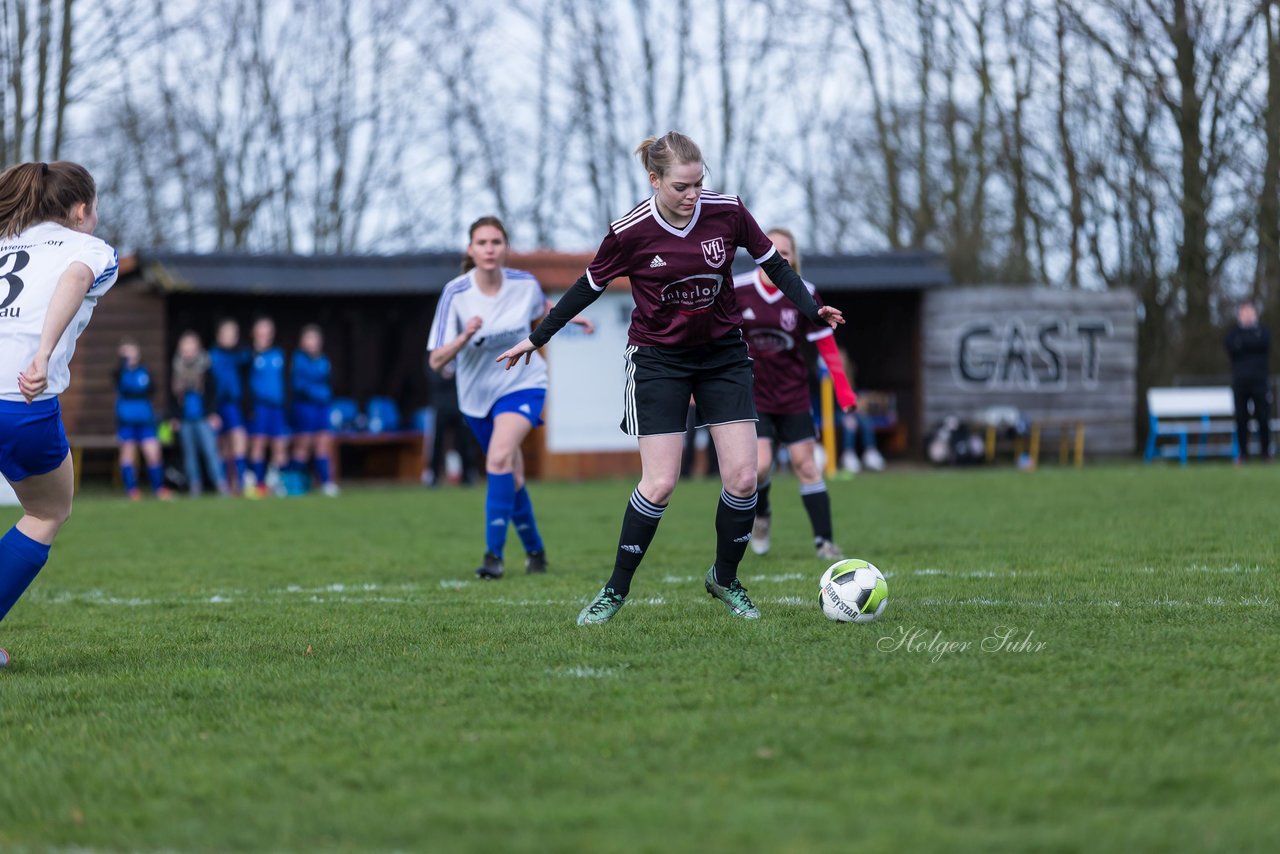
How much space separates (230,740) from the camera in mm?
4008

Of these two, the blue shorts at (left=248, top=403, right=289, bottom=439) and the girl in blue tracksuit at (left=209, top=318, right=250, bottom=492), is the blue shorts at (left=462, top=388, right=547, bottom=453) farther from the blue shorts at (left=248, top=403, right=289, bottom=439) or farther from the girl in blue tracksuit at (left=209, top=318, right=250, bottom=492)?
the blue shorts at (left=248, top=403, right=289, bottom=439)

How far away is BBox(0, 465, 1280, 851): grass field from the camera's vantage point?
312 cm

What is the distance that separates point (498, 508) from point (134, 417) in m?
11.0

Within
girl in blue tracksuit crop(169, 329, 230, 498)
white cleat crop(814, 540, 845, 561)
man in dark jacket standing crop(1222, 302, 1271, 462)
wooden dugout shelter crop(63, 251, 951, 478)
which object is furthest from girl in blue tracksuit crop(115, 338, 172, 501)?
man in dark jacket standing crop(1222, 302, 1271, 462)

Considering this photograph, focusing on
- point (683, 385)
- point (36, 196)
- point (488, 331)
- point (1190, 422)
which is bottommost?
point (1190, 422)

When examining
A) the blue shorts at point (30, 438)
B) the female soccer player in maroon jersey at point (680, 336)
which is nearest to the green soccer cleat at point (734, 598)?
the female soccer player in maroon jersey at point (680, 336)

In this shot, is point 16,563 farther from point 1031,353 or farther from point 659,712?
point 1031,353

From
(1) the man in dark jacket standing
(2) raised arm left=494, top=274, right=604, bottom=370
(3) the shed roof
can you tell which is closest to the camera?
(2) raised arm left=494, top=274, right=604, bottom=370

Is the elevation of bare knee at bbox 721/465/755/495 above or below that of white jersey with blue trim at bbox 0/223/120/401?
below

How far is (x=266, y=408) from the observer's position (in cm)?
1852

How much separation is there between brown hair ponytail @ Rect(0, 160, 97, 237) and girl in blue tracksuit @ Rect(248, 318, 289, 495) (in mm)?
12993

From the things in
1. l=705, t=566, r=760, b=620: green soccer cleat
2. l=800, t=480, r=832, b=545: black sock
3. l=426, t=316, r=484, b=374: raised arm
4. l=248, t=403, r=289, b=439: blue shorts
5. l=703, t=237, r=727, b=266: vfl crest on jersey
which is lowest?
l=705, t=566, r=760, b=620: green soccer cleat

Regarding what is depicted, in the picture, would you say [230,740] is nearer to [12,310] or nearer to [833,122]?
[12,310]

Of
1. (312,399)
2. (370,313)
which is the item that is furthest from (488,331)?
(370,313)
